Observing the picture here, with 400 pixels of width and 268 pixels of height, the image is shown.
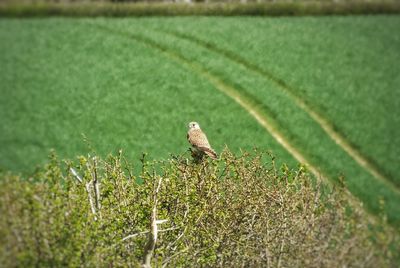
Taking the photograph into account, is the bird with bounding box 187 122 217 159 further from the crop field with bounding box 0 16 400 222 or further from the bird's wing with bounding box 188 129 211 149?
the crop field with bounding box 0 16 400 222

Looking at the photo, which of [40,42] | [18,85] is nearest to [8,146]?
[18,85]

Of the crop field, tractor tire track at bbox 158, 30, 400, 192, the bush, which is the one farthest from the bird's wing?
tractor tire track at bbox 158, 30, 400, 192

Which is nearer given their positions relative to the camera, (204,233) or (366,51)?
(204,233)

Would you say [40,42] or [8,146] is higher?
[40,42]

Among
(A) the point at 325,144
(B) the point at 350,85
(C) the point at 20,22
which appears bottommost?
(A) the point at 325,144

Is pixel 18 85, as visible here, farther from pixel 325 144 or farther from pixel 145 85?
pixel 325 144

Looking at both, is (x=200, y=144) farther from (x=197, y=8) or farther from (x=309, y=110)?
(x=197, y=8)

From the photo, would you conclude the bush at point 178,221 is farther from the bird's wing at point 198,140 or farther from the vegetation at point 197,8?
the vegetation at point 197,8
